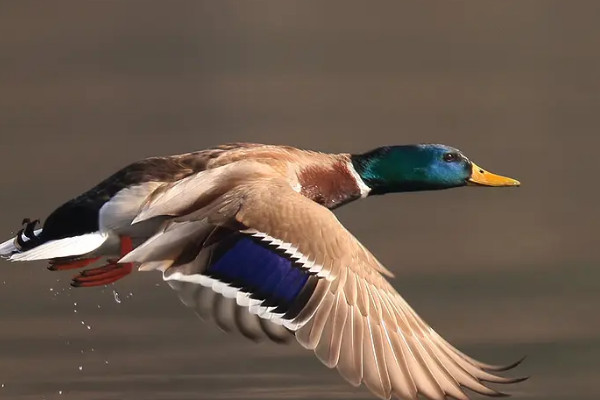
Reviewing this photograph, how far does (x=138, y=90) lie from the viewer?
17.0m

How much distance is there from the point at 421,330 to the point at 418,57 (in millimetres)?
12217

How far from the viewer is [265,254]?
6.64 m

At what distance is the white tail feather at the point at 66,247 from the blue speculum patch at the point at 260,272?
77 centimetres

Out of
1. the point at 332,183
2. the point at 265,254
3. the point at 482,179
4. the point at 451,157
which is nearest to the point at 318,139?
the point at 482,179

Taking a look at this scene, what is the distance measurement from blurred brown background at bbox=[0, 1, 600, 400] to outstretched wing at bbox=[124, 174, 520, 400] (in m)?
1.38

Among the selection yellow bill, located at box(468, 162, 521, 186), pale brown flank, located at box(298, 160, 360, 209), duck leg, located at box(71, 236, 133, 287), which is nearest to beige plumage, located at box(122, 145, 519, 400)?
duck leg, located at box(71, 236, 133, 287)

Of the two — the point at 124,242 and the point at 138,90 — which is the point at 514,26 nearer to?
the point at 138,90

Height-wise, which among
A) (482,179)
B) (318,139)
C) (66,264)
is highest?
(482,179)

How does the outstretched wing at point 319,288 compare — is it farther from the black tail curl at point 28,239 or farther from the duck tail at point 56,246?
the black tail curl at point 28,239

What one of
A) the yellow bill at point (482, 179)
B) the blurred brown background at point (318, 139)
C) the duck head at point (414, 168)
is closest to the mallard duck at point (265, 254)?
the duck head at point (414, 168)

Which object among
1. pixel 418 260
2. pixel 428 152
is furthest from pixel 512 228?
pixel 428 152

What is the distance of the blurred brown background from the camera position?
8578 millimetres

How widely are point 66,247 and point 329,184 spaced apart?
49.8 inches

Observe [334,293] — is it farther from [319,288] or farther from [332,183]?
[332,183]
